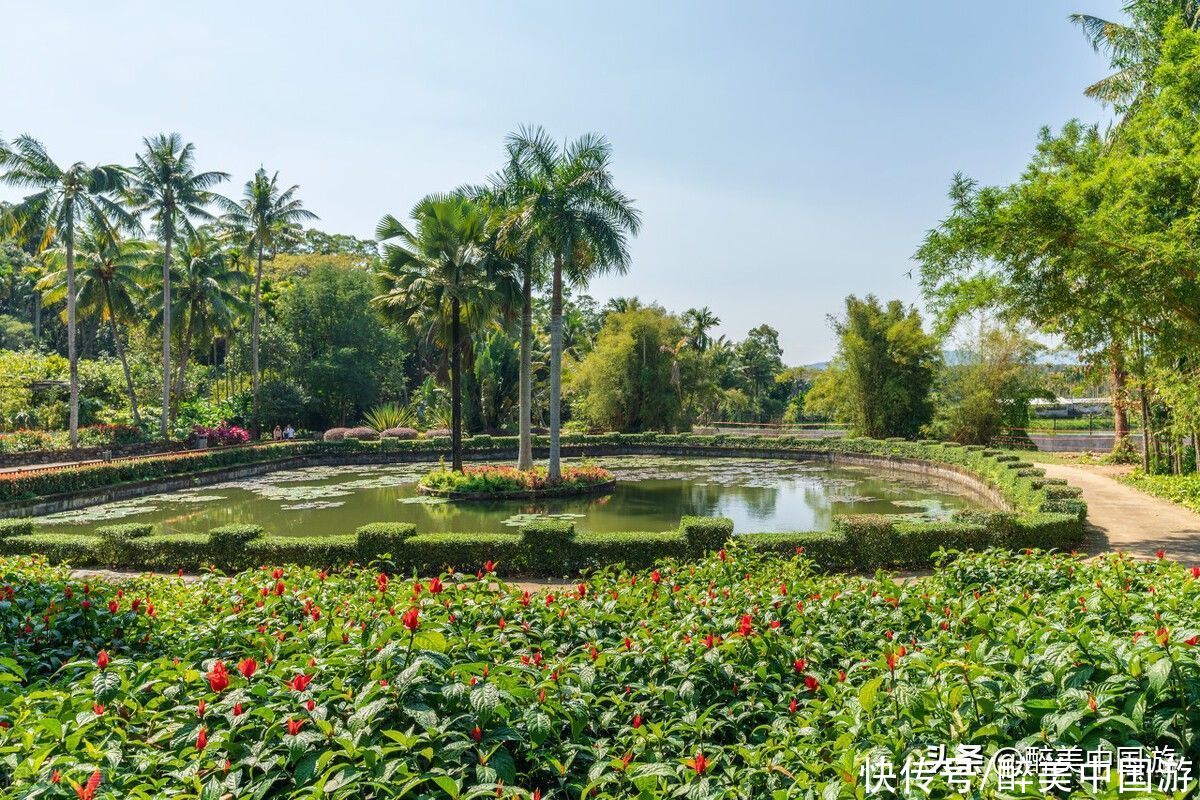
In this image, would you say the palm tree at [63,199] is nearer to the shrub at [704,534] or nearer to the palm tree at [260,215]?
the palm tree at [260,215]

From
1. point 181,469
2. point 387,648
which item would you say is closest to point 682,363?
point 181,469

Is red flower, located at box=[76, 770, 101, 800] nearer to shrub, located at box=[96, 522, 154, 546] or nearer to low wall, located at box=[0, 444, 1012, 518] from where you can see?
shrub, located at box=[96, 522, 154, 546]

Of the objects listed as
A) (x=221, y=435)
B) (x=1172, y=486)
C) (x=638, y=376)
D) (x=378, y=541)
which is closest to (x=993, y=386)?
(x=1172, y=486)

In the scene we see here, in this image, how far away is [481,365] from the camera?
35344 millimetres

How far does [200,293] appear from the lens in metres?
33.5

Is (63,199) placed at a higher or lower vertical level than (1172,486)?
higher

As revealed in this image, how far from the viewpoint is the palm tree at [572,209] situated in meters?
18.8

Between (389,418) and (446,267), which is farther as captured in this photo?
(389,418)

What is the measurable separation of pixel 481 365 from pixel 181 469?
1495cm

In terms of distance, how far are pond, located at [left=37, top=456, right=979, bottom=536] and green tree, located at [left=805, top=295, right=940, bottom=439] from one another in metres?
6.80

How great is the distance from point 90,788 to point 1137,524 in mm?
15628

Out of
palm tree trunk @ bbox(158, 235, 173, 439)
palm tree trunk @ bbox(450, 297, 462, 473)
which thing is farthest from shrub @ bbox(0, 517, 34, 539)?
palm tree trunk @ bbox(158, 235, 173, 439)

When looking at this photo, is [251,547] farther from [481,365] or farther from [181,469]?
[481,365]

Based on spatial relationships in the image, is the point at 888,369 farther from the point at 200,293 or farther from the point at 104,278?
the point at 104,278
